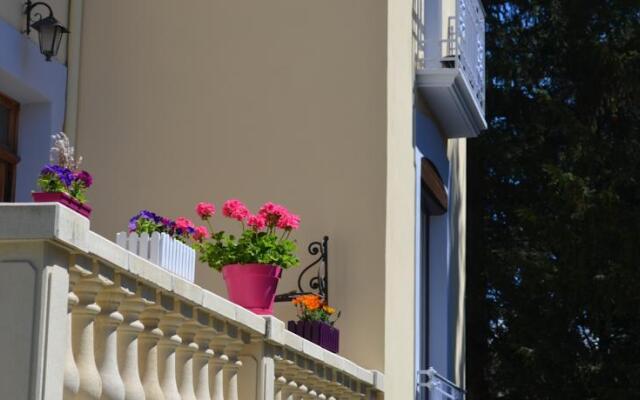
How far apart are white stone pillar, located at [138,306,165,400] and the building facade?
4110 mm

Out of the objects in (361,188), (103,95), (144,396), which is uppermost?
(103,95)

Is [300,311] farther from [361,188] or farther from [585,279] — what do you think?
[585,279]

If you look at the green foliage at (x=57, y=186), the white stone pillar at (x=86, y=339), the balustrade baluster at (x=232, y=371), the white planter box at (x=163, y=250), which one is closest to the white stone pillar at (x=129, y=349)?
the white stone pillar at (x=86, y=339)

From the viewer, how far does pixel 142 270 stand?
5.09m

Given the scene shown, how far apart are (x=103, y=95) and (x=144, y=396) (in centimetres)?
519

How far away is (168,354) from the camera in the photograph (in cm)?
552

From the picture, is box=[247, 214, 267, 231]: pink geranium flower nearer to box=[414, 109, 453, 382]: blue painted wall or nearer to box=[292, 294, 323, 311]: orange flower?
box=[292, 294, 323, 311]: orange flower

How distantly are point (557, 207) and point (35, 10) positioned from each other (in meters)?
13.1

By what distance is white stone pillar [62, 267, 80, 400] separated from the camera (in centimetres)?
454

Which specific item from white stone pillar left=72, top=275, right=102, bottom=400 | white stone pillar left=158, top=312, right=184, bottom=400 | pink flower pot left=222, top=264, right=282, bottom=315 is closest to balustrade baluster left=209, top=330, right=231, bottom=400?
white stone pillar left=158, top=312, right=184, bottom=400

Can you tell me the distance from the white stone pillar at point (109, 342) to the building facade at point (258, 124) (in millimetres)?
4504

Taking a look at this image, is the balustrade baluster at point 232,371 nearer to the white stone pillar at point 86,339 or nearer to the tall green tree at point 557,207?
the white stone pillar at point 86,339

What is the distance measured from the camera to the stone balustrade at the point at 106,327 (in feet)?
14.1

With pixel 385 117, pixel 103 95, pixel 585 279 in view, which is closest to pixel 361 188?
pixel 385 117
